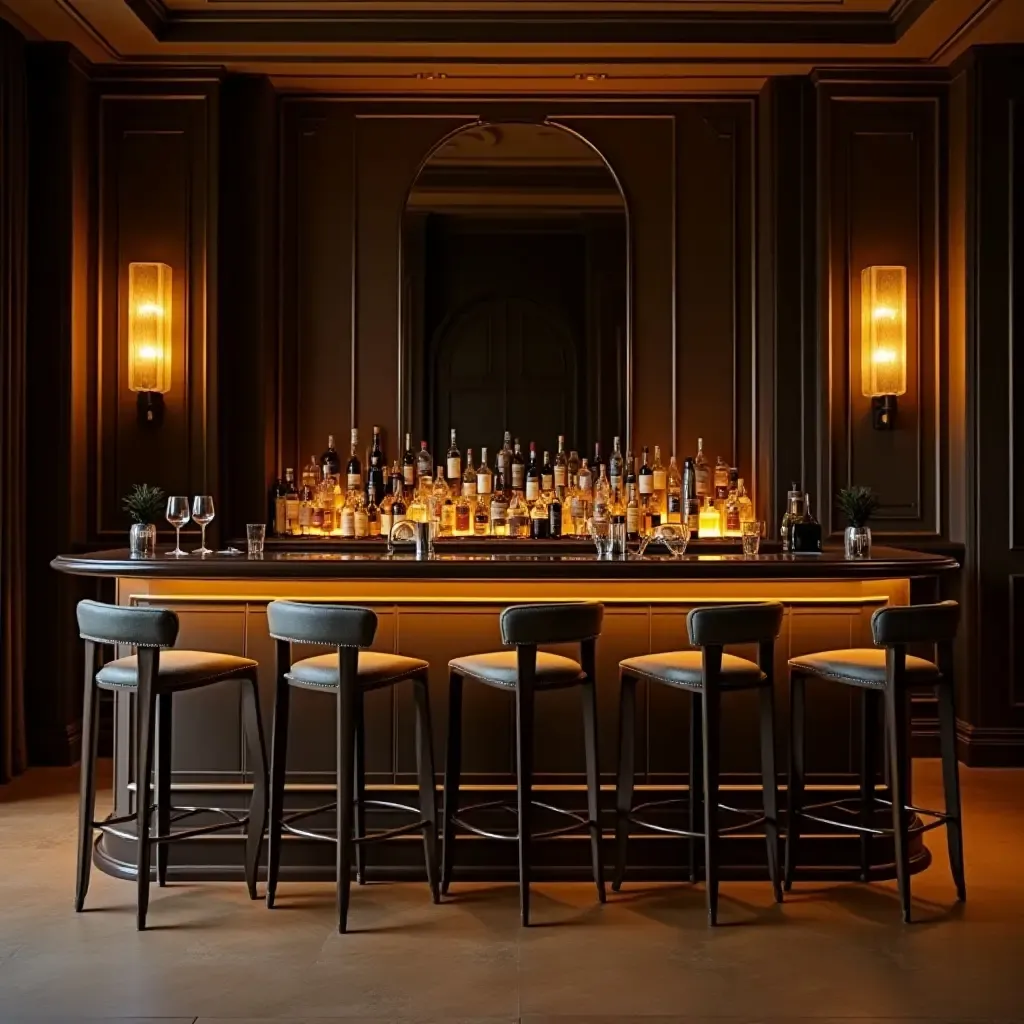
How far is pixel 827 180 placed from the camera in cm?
658

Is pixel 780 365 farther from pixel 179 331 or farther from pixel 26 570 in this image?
pixel 26 570

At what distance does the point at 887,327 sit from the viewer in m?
6.54

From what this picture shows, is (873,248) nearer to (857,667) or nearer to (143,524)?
(857,667)

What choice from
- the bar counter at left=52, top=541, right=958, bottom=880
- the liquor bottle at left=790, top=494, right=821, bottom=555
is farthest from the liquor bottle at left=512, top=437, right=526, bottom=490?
the bar counter at left=52, top=541, right=958, bottom=880

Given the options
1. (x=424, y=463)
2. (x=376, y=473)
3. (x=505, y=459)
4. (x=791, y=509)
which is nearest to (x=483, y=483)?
(x=505, y=459)

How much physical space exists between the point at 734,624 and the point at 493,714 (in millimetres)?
988

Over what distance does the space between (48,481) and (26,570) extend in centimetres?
45

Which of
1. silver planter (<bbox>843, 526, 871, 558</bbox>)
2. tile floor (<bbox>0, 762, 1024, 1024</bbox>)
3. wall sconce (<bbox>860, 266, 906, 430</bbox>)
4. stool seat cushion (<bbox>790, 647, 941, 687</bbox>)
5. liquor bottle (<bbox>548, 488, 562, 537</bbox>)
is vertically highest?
wall sconce (<bbox>860, 266, 906, 430</bbox>)

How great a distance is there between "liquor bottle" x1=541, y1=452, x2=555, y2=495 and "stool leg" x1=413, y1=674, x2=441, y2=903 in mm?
2679

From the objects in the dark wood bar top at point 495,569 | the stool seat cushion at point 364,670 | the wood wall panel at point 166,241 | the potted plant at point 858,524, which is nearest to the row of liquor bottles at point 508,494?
the wood wall panel at point 166,241

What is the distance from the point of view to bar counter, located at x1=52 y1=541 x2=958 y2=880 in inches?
180

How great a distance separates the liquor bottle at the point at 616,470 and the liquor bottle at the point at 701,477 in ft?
1.29

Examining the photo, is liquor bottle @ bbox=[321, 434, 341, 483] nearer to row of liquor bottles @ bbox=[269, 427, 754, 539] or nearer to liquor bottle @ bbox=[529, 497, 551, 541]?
row of liquor bottles @ bbox=[269, 427, 754, 539]

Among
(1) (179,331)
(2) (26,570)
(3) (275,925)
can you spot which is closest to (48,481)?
(2) (26,570)
